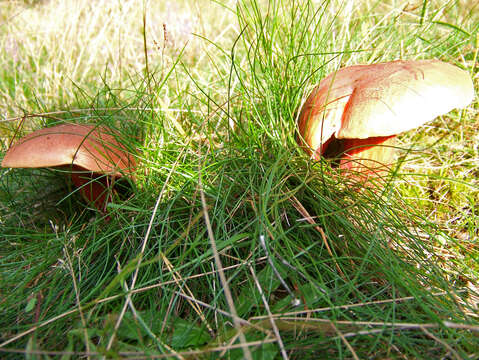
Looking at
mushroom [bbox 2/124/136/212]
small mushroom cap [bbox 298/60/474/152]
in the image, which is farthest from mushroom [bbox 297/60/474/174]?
mushroom [bbox 2/124/136/212]

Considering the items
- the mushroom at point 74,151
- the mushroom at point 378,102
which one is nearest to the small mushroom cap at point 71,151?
the mushroom at point 74,151

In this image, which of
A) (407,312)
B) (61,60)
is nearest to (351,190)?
(407,312)

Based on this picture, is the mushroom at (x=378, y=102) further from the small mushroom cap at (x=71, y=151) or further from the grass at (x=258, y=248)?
the small mushroom cap at (x=71, y=151)

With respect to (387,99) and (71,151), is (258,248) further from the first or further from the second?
(71,151)

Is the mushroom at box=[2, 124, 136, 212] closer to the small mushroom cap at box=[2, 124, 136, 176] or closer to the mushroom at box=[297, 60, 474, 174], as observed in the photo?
the small mushroom cap at box=[2, 124, 136, 176]

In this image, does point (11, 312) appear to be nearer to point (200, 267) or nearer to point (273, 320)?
point (200, 267)

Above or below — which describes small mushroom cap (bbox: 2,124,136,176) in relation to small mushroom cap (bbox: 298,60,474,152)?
below

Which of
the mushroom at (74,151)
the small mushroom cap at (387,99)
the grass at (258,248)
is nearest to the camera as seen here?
the grass at (258,248)
